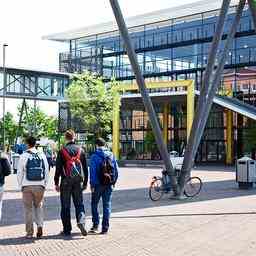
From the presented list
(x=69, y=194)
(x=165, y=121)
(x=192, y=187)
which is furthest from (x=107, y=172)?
(x=165, y=121)

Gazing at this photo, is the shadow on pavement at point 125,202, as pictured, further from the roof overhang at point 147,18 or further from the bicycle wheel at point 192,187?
the roof overhang at point 147,18

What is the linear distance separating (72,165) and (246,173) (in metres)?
11.3

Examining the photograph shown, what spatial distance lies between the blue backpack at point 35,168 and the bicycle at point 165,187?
665cm

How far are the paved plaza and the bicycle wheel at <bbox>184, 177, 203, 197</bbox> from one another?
0.81m

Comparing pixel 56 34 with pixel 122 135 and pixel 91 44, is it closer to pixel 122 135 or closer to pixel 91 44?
pixel 91 44

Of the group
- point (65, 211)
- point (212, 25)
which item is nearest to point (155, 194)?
point (65, 211)

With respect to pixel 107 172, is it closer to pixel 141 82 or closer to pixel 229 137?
pixel 141 82

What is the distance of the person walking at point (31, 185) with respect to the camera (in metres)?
9.39

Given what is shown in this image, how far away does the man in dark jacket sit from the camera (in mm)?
9477

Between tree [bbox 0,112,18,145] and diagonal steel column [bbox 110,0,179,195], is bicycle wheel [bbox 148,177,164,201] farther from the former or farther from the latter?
tree [bbox 0,112,18,145]

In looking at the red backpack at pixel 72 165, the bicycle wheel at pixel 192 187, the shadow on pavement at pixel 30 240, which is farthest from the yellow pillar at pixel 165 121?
the red backpack at pixel 72 165

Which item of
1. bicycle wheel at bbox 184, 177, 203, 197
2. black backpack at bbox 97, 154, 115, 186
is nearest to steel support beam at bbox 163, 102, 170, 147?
bicycle wheel at bbox 184, 177, 203, 197

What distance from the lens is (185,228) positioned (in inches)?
414

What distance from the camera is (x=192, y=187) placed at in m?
17.1
